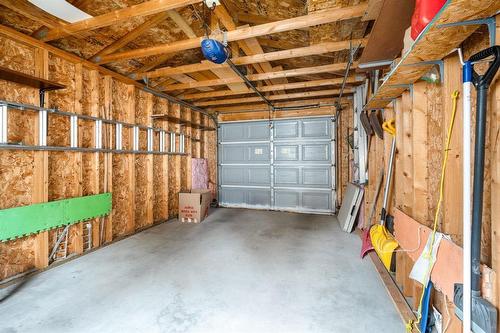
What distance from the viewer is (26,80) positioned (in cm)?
236

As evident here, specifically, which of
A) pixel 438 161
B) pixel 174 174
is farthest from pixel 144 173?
pixel 438 161

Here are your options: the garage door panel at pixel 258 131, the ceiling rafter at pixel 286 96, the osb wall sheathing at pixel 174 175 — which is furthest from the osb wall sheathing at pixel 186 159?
the garage door panel at pixel 258 131

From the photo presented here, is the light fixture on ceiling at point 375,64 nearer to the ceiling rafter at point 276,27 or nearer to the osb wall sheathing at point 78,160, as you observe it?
the ceiling rafter at point 276,27

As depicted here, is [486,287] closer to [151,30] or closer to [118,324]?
[118,324]

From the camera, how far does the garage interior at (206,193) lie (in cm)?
121

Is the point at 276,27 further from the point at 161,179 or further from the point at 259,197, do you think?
the point at 259,197

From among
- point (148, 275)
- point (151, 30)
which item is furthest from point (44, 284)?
point (151, 30)

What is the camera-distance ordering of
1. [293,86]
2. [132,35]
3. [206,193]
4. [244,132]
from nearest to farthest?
[132,35] → [293,86] → [206,193] → [244,132]

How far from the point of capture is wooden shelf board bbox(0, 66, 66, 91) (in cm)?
216

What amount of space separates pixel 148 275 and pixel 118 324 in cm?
76

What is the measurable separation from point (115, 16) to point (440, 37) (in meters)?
2.61

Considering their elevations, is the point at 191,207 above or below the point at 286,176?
below

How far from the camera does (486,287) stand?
3.40 ft

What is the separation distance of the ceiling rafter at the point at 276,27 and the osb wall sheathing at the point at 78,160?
61 cm
